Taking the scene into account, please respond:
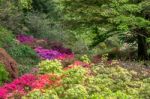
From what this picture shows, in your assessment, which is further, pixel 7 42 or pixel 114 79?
pixel 7 42

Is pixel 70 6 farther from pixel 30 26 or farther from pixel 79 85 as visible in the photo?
pixel 30 26

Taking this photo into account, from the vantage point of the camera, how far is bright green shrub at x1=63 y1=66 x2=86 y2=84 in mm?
11488

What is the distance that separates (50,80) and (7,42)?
14214mm

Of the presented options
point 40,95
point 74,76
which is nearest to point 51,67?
point 74,76

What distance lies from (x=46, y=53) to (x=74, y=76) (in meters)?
16.9

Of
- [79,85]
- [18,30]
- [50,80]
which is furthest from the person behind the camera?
[18,30]

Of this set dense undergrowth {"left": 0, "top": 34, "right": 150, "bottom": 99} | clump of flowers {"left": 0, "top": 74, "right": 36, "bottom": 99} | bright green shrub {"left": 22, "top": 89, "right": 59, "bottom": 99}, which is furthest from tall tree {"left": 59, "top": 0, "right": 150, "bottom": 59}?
bright green shrub {"left": 22, "top": 89, "right": 59, "bottom": 99}

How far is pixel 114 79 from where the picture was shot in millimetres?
12633

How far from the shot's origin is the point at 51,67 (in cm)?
1320

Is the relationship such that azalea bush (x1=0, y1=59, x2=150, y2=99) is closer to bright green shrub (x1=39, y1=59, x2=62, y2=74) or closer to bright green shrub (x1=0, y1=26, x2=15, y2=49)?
bright green shrub (x1=39, y1=59, x2=62, y2=74)

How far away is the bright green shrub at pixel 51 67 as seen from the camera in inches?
516

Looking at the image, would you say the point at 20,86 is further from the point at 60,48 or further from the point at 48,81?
the point at 60,48

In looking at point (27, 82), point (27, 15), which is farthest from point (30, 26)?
point (27, 82)

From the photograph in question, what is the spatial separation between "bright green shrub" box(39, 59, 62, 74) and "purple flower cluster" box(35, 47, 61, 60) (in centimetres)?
1423
